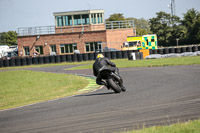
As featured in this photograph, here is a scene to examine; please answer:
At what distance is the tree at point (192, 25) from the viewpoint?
63547 mm

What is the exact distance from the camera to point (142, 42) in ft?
146

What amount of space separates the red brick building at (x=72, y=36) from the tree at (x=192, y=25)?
1493cm

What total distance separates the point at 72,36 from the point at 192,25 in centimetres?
2475

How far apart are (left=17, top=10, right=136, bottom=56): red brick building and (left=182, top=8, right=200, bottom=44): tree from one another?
14.9 m

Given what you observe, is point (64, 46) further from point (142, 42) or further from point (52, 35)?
point (142, 42)

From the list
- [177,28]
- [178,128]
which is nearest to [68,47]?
[177,28]

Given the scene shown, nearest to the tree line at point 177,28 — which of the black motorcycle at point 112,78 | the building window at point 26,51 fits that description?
the building window at point 26,51

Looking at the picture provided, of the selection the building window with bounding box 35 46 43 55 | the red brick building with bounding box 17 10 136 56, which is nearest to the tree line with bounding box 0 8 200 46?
the red brick building with bounding box 17 10 136 56

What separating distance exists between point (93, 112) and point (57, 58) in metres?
32.7

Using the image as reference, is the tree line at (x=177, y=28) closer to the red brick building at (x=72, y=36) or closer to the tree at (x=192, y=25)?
the tree at (x=192, y=25)

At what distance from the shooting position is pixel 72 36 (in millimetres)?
52375

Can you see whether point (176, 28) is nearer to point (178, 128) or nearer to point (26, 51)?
point (26, 51)

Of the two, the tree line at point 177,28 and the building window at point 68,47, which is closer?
the building window at point 68,47

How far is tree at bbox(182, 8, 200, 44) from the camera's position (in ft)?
208
